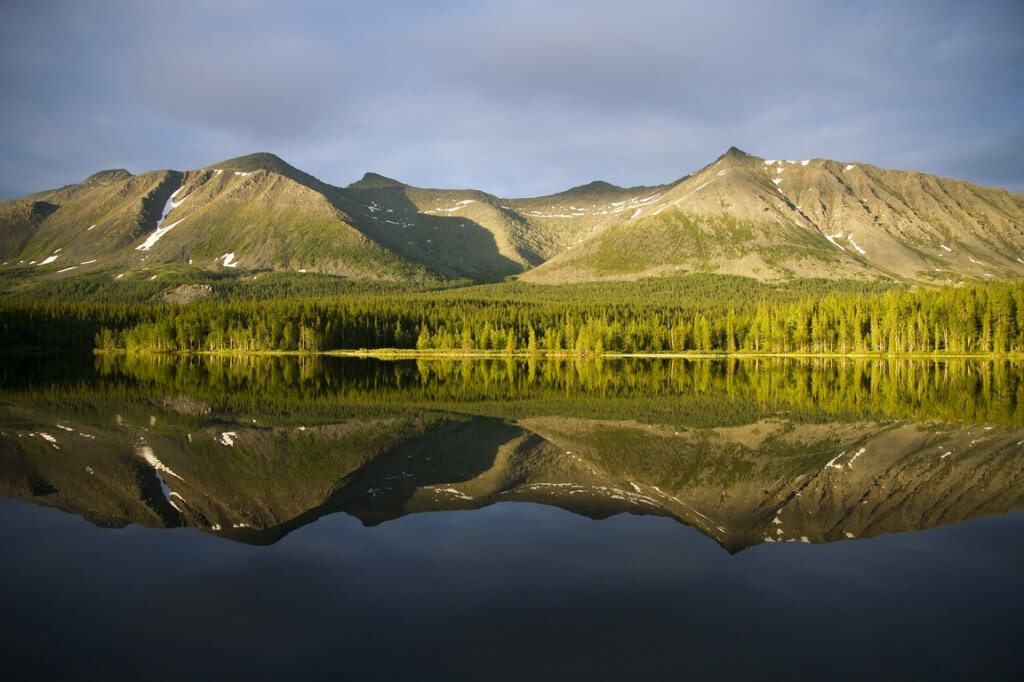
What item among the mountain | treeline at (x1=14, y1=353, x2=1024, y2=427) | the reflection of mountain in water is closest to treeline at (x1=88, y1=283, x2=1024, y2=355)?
treeline at (x1=14, y1=353, x2=1024, y2=427)

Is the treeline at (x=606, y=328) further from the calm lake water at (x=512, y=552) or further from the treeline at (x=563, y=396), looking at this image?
the calm lake water at (x=512, y=552)

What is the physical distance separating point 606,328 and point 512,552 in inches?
5112

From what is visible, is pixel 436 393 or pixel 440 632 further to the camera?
pixel 436 393

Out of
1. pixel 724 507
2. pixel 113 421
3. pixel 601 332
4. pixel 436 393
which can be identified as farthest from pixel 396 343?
pixel 724 507

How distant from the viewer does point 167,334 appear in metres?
152

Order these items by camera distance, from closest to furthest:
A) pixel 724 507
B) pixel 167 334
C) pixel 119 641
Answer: pixel 119 641
pixel 724 507
pixel 167 334

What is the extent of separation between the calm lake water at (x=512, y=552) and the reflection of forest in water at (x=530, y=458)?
Result: 7.2 inches

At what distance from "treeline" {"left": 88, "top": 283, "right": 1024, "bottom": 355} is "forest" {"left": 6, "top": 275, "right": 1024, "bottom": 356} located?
24cm

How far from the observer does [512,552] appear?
1522cm

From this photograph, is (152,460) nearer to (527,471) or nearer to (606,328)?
(527,471)

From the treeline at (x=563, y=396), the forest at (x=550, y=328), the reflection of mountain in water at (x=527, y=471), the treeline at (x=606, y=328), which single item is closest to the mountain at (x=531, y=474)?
the reflection of mountain in water at (x=527, y=471)

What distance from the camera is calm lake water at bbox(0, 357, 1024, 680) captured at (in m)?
10.4

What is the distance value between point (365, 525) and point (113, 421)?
25924 millimetres

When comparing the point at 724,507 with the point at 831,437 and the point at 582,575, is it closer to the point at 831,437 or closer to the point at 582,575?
the point at 582,575
